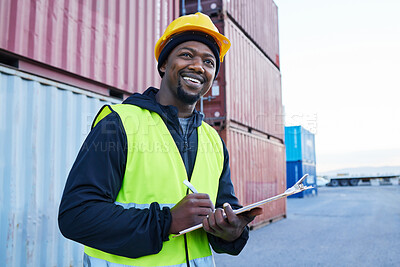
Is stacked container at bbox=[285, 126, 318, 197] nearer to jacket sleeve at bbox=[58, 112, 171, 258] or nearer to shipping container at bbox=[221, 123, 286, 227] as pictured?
shipping container at bbox=[221, 123, 286, 227]


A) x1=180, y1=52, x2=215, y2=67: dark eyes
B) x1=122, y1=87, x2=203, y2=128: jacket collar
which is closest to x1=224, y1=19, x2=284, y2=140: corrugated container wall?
x1=180, y1=52, x2=215, y2=67: dark eyes

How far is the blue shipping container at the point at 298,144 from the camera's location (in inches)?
855

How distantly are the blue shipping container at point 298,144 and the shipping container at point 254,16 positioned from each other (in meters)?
11.1

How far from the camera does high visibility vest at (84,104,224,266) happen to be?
1393mm

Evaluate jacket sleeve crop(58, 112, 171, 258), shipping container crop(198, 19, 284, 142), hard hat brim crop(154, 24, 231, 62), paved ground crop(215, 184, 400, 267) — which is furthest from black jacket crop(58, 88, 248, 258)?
shipping container crop(198, 19, 284, 142)

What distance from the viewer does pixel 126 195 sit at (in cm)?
139

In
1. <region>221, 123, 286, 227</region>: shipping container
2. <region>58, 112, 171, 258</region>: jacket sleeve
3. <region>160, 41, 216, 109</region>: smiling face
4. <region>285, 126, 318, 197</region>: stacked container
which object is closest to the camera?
<region>58, 112, 171, 258</region>: jacket sleeve

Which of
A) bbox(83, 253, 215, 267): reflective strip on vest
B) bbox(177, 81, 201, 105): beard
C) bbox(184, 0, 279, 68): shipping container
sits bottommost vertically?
bbox(83, 253, 215, 267): reflective strip on vest

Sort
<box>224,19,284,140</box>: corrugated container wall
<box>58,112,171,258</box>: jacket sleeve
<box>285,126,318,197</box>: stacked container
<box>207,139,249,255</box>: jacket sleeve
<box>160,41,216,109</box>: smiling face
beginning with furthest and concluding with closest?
<box>285,126,318,197</box>: stacked container
<box>224,19,284,140</box>: corrugated container wall
<box>160,41,216,109</box>: smiling face
<box>207,139,249,255</box>: jacket sleeve
<box>58,112,171,258</box>: jacket sleeve

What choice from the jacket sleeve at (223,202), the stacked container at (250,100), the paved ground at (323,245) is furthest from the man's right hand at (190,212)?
the stacked container at (250,100)

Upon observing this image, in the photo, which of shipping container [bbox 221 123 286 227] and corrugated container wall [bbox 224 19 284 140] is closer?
shipping container [bbox 221 123 286 227]

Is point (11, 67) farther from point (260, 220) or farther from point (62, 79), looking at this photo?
point (260, 220)

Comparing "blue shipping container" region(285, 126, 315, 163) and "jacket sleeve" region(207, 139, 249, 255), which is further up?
"blue shipping container" region(285, 126, 315, 163)

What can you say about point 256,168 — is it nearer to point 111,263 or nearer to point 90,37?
point 90,37
